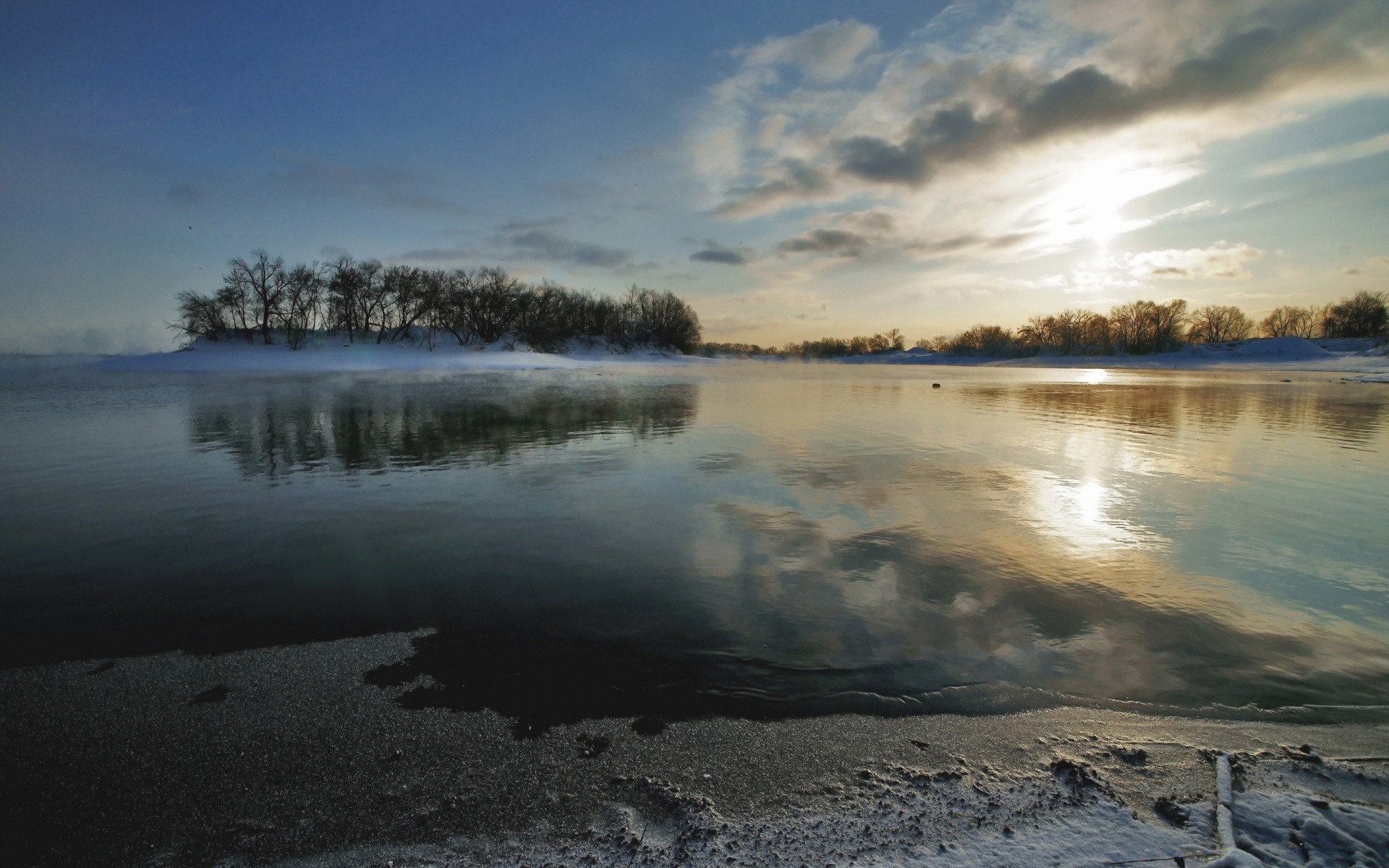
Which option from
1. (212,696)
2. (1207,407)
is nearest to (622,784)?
(212,696)

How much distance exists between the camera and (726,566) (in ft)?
17.1

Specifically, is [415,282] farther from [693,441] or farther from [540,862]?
[540,862]

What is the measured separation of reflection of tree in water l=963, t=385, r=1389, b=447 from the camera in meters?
15.5

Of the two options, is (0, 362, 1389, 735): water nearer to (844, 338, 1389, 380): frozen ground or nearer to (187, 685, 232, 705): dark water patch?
(187, 685, 232, 705): dark water patch

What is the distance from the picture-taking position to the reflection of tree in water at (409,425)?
1005 cm

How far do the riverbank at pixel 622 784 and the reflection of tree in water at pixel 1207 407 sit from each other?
15.0 m

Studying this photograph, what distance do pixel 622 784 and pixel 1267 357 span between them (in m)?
114

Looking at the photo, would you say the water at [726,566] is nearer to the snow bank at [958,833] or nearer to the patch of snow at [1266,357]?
the snow bank at [958,833]

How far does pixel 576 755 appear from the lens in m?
2.72

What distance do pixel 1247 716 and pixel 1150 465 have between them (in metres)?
8.15

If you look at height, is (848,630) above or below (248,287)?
below

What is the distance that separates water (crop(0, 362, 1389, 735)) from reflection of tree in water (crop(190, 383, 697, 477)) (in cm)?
17

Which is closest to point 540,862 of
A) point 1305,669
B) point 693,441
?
point 1305,669

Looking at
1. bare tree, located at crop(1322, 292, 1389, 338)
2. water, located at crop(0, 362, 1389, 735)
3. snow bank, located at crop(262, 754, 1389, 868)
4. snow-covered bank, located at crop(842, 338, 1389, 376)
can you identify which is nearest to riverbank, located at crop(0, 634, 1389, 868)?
snow bank, located at crop(262, 754, 1389, 868)
